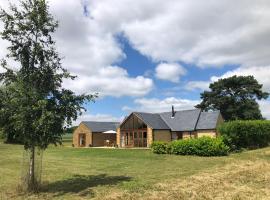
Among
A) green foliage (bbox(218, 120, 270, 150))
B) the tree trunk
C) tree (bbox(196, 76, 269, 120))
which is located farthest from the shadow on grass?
tree (bbox(196, 76, 269, 120))

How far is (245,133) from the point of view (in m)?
36.9

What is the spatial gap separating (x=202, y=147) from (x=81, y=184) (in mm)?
16485

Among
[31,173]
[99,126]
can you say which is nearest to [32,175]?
[31,173]

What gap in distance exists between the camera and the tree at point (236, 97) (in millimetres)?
71312

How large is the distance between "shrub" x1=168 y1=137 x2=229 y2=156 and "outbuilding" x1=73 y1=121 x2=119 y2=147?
95.0 ft

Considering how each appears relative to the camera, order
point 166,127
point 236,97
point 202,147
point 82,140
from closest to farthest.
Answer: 1. point 202,147
2. point 166,127
3. point 82,140
4. point 236,97

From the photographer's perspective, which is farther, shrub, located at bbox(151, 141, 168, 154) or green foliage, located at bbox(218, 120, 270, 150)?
green foliage, located at bbox(218, 120, 270, 150)

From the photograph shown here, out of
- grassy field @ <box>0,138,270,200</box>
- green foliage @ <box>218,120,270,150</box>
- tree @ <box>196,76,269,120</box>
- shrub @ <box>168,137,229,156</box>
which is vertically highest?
tree @ <box>196,76,269,120</box>

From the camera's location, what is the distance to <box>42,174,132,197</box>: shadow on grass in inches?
630

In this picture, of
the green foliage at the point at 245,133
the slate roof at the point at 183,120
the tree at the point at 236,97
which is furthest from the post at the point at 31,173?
the tree at the point at 236,97

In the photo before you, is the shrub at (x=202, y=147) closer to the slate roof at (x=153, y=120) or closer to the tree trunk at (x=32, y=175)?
the slate roof at (x=153, y=120)

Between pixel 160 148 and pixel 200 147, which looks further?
pixel 160 148

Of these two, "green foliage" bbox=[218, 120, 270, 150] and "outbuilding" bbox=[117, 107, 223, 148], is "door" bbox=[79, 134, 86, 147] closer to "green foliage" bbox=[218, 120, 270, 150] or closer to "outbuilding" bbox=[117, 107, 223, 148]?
"outbuilding" bbox=[117, 107, 223, 148]

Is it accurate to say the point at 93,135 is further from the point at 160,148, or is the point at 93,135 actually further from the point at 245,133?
the point at 245,133
